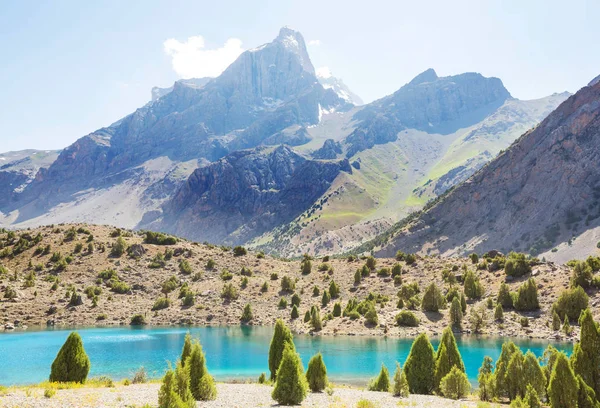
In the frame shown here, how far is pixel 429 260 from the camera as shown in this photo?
8556cm

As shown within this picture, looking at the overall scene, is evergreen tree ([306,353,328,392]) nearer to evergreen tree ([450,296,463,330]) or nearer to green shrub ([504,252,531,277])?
evergreen tree ([450,296,463,330])

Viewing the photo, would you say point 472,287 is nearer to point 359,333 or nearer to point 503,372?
point 359,333

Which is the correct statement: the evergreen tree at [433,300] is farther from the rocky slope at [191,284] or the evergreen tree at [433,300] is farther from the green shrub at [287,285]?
the green shrub at [287,285]

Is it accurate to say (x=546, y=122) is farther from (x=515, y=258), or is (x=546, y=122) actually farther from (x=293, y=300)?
(x=293, y=300)

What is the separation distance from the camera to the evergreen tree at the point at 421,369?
26688 mm

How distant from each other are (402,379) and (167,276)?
6481 cm

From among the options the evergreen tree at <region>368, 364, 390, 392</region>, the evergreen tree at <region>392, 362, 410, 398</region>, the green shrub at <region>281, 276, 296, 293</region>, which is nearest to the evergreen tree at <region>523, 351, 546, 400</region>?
the evergreen tree at <region>392, 362, 410, 398</region>

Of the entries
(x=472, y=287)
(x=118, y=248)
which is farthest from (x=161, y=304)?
(x=472, y=287)

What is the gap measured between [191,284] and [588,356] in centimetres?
6852

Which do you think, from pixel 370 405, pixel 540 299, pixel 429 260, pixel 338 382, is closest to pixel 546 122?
pixel 429 260

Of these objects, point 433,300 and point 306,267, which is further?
point 306,267

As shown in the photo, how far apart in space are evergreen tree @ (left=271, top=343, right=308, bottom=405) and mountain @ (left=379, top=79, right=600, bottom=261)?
130416mm

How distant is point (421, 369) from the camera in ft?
88.2

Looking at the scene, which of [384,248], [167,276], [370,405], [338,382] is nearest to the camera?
[370,405]
